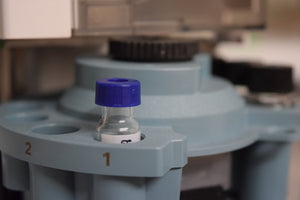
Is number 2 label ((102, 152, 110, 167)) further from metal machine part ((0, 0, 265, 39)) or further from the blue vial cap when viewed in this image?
metal machine part ((0, 0, 265, 39))

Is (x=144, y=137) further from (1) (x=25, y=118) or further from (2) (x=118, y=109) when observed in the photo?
(1) (x=25, y=118)

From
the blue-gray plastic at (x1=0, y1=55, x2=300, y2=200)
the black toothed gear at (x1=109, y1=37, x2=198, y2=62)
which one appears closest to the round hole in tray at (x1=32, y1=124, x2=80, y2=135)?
the blue-gray plastic at (x1=0, y1=55, x2=300, y2=200)

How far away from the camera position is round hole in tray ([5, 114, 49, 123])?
42 cm

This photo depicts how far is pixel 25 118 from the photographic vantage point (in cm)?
43

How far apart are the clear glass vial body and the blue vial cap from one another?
1.0 inches

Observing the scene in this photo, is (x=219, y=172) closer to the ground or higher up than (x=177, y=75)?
closer to the ground

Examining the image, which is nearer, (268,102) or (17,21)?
(17,21)

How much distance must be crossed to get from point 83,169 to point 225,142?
0.14 meters

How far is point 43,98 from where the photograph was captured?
0.52 m

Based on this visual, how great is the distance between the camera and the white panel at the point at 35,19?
0.38 meters

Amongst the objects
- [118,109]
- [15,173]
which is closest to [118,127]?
[118,109]

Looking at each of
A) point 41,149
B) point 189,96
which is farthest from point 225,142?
point 41,149

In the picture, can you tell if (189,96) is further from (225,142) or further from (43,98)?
(43,98)

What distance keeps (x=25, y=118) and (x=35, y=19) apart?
10cm
